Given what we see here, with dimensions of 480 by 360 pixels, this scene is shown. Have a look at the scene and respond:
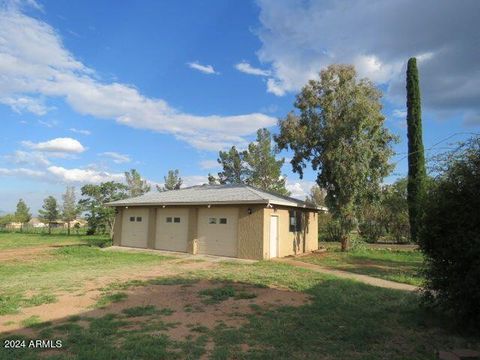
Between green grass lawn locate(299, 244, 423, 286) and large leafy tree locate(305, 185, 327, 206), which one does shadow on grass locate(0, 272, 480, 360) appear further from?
large leafy tree locate(305, 185, 327, 206)

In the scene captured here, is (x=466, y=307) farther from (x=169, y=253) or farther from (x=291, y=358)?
(x=169, y=253)

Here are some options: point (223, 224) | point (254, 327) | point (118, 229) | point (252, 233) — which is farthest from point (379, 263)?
point (118, 229)

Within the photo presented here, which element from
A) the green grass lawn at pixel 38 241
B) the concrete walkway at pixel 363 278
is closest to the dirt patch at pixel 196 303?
the concrete walkway at pixel 363 278

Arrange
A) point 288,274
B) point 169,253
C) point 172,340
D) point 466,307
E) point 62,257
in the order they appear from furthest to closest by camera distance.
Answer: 1. point 169,253
2. point 62,257
3. point 288,274
4. point 466,307
5. point 172,340

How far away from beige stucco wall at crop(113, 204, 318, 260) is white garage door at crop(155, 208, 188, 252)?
33 centimetres

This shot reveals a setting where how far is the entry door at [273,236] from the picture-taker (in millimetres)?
18775

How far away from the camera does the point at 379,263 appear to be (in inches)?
698

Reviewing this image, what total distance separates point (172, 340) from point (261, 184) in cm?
3858

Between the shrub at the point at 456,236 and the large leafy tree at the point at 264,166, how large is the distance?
36.2 metres

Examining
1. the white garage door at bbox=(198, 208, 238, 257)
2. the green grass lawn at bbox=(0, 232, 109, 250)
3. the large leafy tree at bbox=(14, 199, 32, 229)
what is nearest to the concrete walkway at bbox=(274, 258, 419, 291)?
the white garage door at bbox=(198, 208, 238, 257)

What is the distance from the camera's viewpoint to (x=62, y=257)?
60.7 feet

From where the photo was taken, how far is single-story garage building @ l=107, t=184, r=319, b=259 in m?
18.3

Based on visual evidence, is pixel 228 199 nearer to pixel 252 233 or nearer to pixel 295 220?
pixel 252 233

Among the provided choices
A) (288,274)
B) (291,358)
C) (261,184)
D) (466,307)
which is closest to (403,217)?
(261,184)
